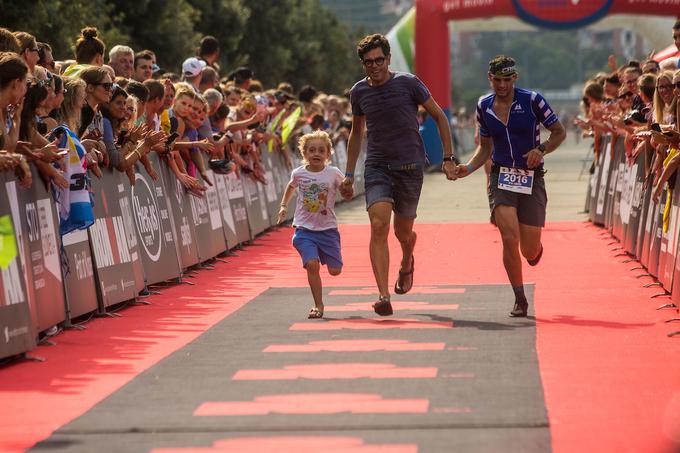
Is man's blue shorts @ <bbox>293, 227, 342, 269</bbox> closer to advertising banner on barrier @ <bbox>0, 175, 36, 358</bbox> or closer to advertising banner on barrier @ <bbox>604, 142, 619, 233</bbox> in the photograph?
advertising banner on barrier @ <bbox>0, 175, 36, 358</bbox>

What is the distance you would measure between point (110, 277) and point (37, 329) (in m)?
2.00

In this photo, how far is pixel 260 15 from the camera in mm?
55562

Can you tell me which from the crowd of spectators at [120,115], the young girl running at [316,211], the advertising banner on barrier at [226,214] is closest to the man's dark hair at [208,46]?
the crowd of spectators at [120,115]

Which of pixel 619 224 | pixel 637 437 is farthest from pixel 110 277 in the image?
pixel 619 224

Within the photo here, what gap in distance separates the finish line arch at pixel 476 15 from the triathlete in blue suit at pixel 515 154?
28.8m

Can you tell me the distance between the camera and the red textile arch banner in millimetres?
39719

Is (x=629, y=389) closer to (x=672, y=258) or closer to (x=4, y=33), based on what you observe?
(x=672, y=258)

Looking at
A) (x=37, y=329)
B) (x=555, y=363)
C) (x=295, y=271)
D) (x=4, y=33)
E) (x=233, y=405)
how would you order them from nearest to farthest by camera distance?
(x=233, y=405), (x=555, y=363), (x=37, y=329), (x=4, y=33), (x=295, y=271)

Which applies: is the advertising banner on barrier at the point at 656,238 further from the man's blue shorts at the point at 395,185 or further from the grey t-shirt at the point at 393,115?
the grey t-shirt at the point at 393,115

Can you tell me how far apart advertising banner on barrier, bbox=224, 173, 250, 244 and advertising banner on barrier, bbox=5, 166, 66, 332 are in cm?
755

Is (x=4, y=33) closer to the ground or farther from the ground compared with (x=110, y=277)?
farther from the ground

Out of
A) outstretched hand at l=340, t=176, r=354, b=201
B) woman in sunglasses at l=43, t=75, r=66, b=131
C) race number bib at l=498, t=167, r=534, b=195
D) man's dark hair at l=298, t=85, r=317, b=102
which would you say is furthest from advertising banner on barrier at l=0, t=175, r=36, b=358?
man's dark hair at l=298, t=85, r=317, b=102

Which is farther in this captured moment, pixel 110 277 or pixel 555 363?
pixel 110 277

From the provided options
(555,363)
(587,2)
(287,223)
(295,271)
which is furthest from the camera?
(587,2)
